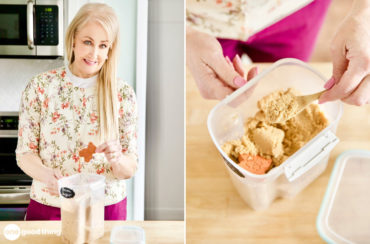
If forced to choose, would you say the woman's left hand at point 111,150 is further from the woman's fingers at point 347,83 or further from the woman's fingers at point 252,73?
the woman's fingers at point 347,83

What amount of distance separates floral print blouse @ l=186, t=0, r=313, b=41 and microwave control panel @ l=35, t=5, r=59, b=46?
25 cm

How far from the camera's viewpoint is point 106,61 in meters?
0.72

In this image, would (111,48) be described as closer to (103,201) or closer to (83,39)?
(83,39)

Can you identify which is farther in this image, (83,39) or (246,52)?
(246,52)

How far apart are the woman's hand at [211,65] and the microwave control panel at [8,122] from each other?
34 centimetres

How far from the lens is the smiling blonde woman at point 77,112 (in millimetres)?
707

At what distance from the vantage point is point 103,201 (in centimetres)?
72

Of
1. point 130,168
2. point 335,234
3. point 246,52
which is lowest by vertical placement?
point 335,234

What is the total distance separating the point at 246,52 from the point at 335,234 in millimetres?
430

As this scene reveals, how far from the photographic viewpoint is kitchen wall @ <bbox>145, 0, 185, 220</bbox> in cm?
74

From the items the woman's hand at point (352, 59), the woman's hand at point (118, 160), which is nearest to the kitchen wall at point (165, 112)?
the woman's hand at point (118, 160)

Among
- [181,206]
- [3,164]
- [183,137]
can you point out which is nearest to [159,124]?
[183,137]

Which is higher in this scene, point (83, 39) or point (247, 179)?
point (83, 39)

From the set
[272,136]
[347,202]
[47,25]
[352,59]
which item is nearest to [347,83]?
[352,59]
